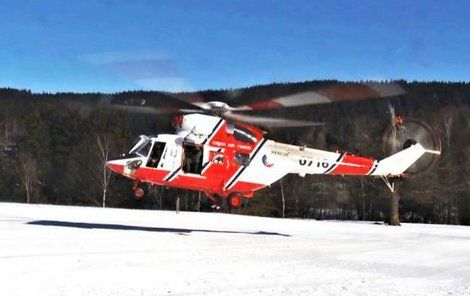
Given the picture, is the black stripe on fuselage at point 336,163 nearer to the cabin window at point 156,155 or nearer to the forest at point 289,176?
the cabin window at point 156,155

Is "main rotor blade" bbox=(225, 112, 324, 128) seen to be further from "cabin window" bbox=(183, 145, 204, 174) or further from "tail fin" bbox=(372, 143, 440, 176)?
"tail fin" bbox=(372, 143, 440, 176)

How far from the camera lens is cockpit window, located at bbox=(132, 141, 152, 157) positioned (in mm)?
18156

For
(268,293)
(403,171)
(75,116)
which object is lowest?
(268,293)

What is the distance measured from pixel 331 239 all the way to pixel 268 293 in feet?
36.5

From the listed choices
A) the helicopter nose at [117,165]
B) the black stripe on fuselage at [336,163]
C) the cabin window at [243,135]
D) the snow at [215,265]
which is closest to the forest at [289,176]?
the black stripe on fuselage at [336,163]

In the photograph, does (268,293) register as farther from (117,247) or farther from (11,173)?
(11,173)

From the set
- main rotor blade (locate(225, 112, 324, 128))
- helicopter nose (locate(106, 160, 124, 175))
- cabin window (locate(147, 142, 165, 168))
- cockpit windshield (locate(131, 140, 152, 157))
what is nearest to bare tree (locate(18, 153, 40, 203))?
helicopter nose (locate(106, 160, 124, 175))

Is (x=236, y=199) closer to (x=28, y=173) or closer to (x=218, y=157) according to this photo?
(x=218, y=157)

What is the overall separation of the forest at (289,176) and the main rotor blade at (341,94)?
18962 mm

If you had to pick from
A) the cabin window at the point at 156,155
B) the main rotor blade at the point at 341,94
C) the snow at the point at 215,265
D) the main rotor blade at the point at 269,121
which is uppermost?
the main rotor blade at the point at 341,94

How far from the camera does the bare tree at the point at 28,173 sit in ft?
189

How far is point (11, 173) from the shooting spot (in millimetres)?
60000

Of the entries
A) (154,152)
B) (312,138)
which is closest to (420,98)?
(312,138)

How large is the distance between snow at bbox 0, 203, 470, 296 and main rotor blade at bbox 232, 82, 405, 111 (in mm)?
4410
